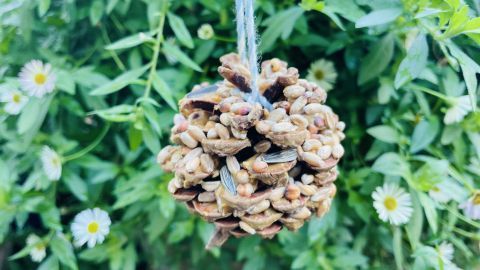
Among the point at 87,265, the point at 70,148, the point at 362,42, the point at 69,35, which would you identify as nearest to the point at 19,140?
the point at 70,148

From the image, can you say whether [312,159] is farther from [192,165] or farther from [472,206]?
[472,206]

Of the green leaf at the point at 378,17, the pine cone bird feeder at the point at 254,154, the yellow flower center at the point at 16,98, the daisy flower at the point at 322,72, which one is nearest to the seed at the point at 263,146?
the pine cone bird feeder at the point at 254,154

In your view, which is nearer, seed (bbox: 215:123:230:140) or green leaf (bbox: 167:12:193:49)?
seed (bbox: 215:123:230:140)

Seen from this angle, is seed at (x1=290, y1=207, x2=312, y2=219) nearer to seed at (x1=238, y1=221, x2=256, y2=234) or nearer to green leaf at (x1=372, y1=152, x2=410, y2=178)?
seed at (x1=238, y1=221, x2=256, y2=234)

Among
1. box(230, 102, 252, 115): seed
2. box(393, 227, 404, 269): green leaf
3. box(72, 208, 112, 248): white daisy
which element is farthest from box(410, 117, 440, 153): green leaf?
box(72, 208, 112, 248): white daisy

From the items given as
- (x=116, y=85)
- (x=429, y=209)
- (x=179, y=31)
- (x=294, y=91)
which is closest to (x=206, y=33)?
(x=179, y=31)

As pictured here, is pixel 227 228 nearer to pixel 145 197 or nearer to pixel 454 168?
pixel 145 197

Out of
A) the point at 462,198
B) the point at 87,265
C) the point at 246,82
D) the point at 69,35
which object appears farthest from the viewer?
the point at 87,265
